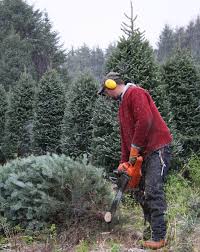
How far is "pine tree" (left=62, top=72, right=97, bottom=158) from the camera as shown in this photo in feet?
34.7

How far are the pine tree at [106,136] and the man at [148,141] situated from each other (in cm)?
247

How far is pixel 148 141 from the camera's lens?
4.57 m

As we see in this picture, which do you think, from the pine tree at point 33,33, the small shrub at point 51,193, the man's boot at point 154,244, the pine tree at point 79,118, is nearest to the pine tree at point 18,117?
the pine tree at point 79,118

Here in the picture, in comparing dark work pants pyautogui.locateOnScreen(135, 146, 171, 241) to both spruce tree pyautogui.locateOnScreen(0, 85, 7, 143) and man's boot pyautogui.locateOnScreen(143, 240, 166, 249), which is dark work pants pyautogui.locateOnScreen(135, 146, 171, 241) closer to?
man's boot pyautogui.locateOnScreen(143, 240, 166, 249)

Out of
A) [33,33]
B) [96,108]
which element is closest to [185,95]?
[96,108]

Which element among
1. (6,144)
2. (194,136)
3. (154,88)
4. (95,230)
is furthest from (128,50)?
(6,144)

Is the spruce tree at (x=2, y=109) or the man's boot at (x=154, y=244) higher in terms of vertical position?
the spruce tree at (x=2, y=109)

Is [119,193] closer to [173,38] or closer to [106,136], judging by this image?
[106,136]

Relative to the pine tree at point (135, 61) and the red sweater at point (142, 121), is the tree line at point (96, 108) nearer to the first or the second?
the pine tree at point (135, 61)

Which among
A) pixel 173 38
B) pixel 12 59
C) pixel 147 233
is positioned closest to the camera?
pixel 147 233

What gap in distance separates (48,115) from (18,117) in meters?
1.76

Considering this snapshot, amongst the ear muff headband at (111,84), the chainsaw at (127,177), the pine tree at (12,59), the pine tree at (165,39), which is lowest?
the chainsaw at (127,177)

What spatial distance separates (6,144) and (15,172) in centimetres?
973

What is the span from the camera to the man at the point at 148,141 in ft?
14.5
